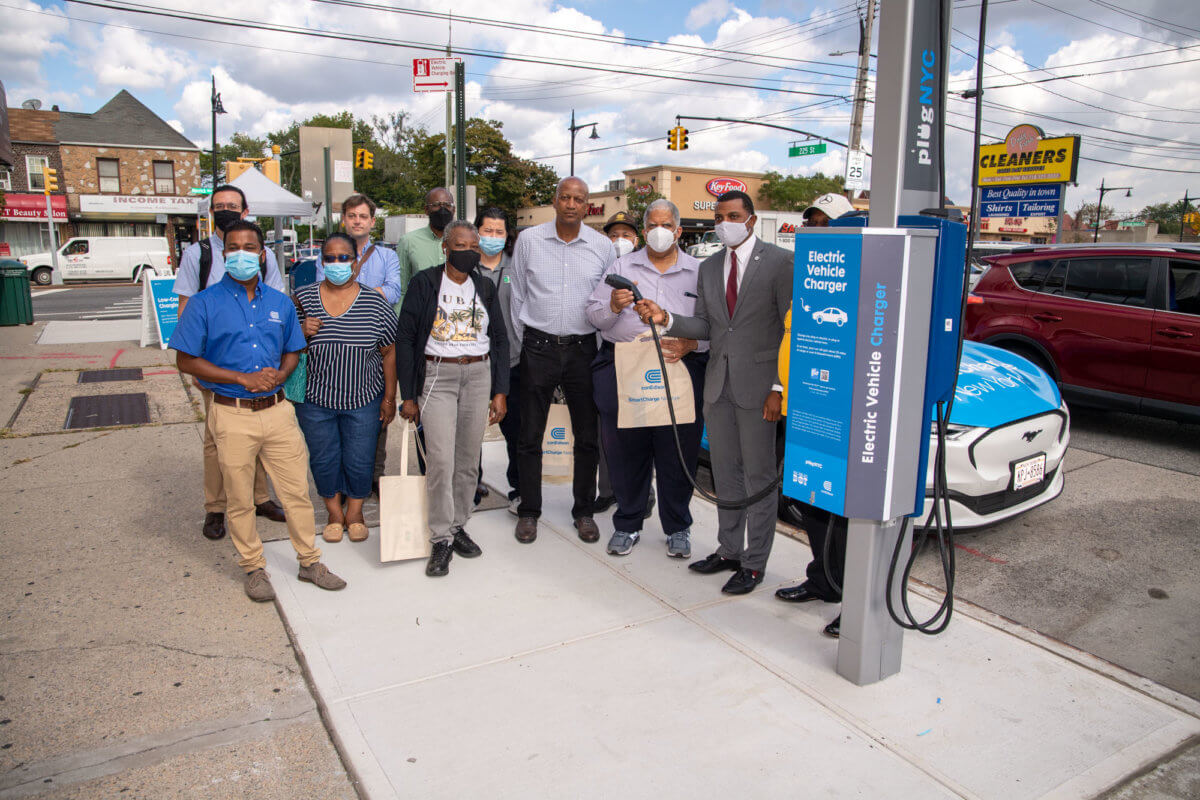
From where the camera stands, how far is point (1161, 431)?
7.92 meters

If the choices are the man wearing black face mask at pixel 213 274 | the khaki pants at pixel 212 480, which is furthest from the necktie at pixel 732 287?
the khaki pants at pixel 212 480

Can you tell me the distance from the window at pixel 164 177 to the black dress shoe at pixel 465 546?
48.1 metres

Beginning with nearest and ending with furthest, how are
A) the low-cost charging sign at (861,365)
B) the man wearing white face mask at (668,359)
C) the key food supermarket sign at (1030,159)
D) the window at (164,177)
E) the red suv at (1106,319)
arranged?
the low-cost charging sign at (861,365) < the man wearing white face mask at (668,359) < the red suv at (1106,319) < the key food supermarket sign at (1030,159) < the window at (164,177)

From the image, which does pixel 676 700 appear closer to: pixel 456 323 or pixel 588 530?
pixel 588 530

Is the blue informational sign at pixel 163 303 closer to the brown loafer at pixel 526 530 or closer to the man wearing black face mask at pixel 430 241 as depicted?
the man wearing black face mask at pixel 430 241

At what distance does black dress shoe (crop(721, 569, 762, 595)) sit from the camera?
4.09 m

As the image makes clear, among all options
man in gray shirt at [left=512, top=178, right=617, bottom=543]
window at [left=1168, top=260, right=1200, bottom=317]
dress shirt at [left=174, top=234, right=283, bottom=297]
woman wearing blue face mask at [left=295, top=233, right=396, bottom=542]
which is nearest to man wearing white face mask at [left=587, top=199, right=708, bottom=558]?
man in gray shirt at [left=512, top=178, right=617, bottom=543]

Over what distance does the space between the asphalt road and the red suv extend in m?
18.5

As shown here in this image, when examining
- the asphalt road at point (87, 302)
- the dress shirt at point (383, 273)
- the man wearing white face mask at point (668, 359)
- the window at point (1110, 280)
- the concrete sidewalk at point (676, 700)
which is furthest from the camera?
the asphalt road at point (87, 302)

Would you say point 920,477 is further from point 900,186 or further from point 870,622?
point 900,186

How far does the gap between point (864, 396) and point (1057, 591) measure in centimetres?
232

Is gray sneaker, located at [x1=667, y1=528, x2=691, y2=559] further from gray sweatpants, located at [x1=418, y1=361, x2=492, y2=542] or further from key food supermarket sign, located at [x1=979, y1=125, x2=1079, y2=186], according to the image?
key food supermarket sign, located at [x1=979, y1=125, x2=1079, y2=186]

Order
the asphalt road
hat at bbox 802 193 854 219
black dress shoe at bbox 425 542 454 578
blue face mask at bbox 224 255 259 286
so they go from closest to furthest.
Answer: blue face mask at bbox 224 255 259 286, black dress shoe at bbox 425 542 454 578, hat at bbox 802 193 854 219, the asphalt road

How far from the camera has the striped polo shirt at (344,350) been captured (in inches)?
175
